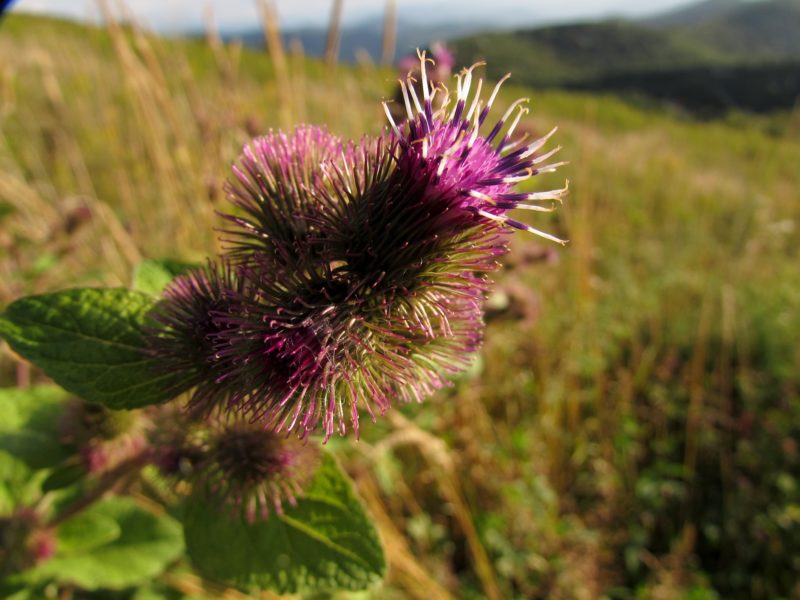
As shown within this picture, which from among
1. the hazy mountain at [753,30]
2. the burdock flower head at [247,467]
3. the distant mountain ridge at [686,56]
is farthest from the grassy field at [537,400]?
the hazy mountain at [753,30]

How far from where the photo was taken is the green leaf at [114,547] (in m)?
1.53

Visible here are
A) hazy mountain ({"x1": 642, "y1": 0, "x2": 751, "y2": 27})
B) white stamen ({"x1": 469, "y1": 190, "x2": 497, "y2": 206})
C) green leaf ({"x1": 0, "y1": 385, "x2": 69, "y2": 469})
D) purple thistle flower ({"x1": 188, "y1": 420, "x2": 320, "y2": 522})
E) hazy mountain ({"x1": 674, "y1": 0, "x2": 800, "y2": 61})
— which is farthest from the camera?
hazy mountain ({"x1": 642, "y1": 0, "x2": 751, "y2": 27})

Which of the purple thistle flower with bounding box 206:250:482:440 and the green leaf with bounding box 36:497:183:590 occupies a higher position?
the purple thistle flower with bounding box 206:250:482:440

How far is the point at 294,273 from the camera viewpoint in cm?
100

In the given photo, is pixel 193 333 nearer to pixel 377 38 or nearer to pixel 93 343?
pixel 93 343

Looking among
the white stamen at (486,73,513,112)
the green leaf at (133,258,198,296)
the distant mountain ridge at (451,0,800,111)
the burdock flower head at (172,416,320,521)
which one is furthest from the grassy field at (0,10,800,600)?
the distant mountain ridge at (451,0,800,111)

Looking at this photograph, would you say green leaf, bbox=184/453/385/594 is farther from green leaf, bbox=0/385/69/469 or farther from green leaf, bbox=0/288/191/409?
green leaf, bbox=0/385/69/469

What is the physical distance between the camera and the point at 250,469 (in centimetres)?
115

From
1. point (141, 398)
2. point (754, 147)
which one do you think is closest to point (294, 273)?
point (141, 398)

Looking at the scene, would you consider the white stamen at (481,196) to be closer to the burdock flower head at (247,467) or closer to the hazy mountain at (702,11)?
the burdock flower head at (247,467)

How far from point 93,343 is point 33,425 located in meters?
0.55

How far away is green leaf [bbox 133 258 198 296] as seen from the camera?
1230 mm

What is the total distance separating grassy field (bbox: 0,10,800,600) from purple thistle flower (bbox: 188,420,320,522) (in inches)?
15.4

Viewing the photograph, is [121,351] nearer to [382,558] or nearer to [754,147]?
→ [382,558]
